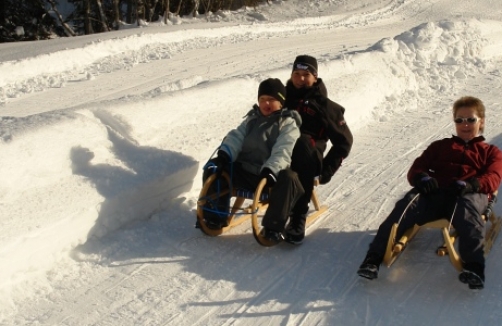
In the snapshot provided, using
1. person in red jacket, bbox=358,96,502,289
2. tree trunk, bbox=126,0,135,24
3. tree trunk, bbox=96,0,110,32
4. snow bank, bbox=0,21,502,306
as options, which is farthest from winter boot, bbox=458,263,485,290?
tree trunk, bbox=126,0,135,24

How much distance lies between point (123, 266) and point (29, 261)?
1.95 feet

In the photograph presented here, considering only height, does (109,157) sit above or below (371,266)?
above

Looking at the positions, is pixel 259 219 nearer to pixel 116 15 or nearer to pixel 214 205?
pixel 214 205

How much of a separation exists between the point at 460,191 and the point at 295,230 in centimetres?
117

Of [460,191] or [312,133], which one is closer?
[460,191]

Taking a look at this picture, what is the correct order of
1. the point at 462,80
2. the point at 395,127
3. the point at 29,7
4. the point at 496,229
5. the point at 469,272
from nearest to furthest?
1. the point at 469,272
2. the point at 496,229
3. the point at 395,127
4. the point at 462,80
5. the point at 29,7

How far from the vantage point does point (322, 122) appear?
16.3ft

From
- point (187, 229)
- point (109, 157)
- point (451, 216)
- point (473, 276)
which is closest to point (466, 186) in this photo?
point (451, 216)

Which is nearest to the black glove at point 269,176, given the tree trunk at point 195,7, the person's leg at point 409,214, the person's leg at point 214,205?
the person's leg at point 214,205

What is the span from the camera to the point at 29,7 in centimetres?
2142

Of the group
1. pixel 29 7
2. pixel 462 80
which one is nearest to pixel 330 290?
pixel 462 80

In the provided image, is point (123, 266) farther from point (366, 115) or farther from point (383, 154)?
point (366, 115)

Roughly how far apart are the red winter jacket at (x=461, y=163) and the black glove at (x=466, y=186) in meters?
0.10

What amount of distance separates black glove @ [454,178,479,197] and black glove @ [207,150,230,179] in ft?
5.29
